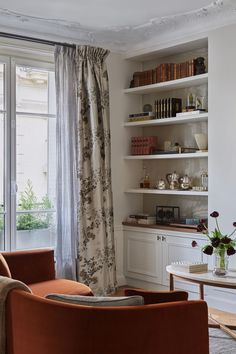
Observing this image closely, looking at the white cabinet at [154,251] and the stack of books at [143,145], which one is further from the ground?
the stack of books at [143,145]

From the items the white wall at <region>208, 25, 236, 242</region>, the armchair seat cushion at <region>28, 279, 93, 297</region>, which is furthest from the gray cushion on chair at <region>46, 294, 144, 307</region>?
the white wall at <region>208, 25, 236, 242</region>

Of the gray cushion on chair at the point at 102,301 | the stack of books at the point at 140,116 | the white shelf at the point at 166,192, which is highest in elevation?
the stack of books at the point at 140,116

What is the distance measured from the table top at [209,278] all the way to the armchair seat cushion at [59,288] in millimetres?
710

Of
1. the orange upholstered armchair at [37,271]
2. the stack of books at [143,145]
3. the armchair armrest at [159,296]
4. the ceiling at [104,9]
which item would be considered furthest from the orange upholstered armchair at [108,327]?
the stack of books at [143,145]

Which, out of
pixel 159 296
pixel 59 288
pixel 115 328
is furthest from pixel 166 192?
pixel 115 328

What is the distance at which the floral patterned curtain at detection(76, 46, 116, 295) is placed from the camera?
5316 millimetres

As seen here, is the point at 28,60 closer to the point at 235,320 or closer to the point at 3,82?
the point at 3,82

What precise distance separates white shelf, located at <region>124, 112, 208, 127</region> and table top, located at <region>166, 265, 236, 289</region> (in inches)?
69.9

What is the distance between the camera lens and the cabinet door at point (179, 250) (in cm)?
513

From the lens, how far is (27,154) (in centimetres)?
527

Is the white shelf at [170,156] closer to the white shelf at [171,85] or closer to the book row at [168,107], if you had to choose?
the book row at [168,107]

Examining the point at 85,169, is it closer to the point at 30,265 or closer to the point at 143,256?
the point at 143,256

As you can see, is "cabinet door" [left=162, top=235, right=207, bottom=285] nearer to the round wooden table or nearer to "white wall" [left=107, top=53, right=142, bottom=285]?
"white wall" [left=107, top=53, right=142, bottom=285]

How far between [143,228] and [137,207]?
48cm
